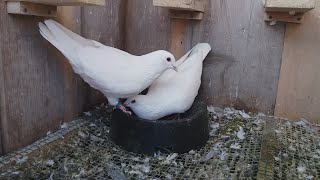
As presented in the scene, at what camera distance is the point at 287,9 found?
127 cm

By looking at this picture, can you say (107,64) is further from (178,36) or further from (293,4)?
(293,4)

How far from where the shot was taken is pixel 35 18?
1153 mm

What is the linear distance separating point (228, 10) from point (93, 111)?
851 millimetres

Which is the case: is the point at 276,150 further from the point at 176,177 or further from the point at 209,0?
the point at 209,0

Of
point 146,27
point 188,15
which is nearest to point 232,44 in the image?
point 188,15

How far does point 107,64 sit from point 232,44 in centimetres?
71

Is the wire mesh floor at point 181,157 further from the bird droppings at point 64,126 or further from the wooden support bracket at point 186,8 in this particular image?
the wooden support bracket at point 186,8

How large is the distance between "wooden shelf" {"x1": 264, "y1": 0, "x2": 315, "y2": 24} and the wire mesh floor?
0.50 m

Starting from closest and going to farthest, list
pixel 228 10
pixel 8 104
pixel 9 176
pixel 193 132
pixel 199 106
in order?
1. pixel 9 176
2. pixel 8 104
3. pixel 193 132
4. pixel 199 106
5. pixel 228 10

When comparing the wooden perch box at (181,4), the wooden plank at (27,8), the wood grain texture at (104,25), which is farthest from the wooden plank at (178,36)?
the wooden plank at (27,8)

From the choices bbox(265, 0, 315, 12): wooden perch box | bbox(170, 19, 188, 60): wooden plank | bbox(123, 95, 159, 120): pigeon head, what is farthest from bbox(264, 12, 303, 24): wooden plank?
bbox(123, 95, 159, 120): pigeon head

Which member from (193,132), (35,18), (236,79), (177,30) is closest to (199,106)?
(193,132)

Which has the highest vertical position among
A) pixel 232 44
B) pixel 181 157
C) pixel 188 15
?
pixel 188 15

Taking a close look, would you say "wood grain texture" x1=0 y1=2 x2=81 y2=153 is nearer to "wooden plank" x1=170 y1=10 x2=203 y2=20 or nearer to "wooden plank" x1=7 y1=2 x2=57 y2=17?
"wooden plank" x1=7 y1=2 x2=57 y2=17
